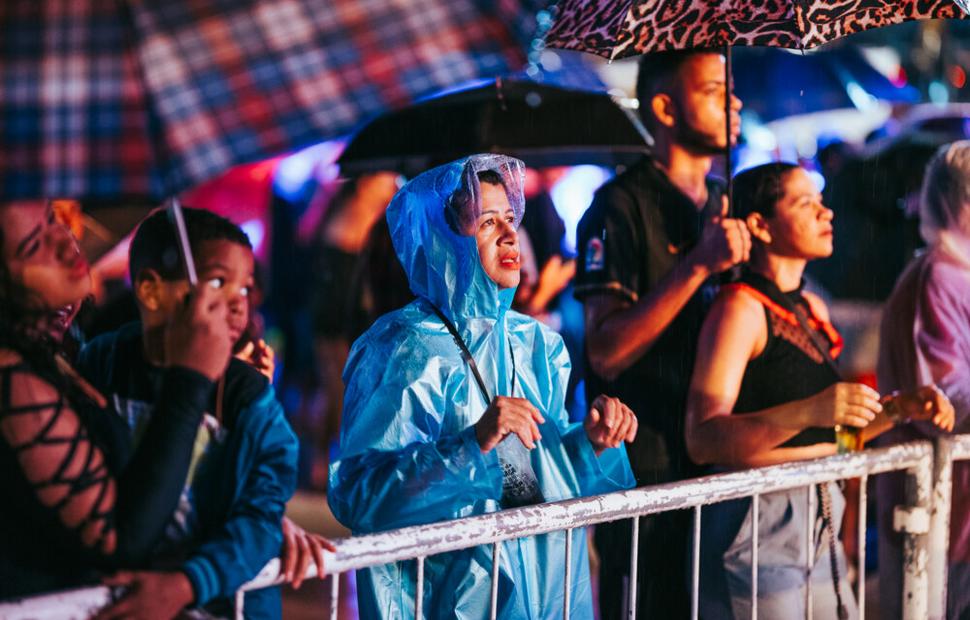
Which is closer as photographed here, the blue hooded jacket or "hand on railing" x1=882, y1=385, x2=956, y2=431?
the blue hooded jacket

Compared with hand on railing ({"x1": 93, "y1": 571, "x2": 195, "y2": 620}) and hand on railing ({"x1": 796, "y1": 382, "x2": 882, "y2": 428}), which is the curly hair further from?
hand on railing ({"x1": 93, "y1": 571, "x2": 195, "y2": 620})

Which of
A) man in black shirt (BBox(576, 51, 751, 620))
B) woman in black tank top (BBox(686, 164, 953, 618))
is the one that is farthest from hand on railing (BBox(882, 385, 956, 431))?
man in black shirt (BBox(576, 51, 751, 620))

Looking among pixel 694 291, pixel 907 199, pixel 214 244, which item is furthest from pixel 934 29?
pixel 214 244

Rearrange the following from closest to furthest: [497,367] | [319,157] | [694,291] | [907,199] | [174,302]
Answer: [174,302]
[497,367]
[694,291]
[907,199]
[319,157]

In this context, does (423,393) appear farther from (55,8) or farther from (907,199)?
(907,199)

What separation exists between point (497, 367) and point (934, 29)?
10.6m

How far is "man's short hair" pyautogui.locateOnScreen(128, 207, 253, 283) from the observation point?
2260 millimetres

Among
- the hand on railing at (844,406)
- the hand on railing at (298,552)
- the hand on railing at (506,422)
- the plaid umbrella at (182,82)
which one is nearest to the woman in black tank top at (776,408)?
the hand on railing at (844,406)

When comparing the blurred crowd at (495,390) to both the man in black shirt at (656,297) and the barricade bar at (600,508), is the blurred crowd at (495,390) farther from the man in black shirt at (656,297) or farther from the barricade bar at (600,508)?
the barricade bar at (600,508)

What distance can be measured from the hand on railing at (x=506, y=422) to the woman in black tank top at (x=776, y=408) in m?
1.09

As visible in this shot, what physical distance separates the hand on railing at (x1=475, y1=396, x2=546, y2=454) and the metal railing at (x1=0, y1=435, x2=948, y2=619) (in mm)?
A: 161

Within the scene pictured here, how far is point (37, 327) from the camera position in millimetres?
2070

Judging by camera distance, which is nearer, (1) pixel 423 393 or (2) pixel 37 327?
(2) pixel 37 327

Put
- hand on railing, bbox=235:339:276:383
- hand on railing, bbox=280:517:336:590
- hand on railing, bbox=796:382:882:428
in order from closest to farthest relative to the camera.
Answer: hand on railing, bbox=280:517:336:590
hand on railing, bbox=235:339:276:383
hand on railing, bbox=796:382:882:428
